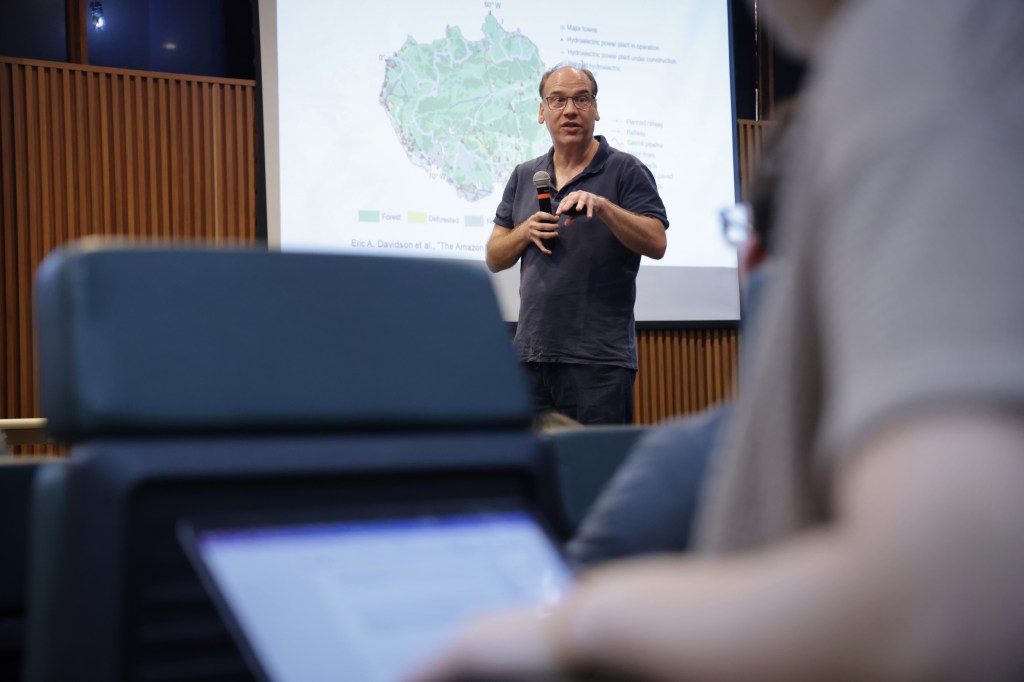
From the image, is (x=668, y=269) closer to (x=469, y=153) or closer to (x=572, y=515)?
(x=469, y=153)

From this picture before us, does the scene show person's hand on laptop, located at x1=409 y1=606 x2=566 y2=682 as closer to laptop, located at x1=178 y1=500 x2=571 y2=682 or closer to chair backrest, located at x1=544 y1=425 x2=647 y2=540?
laptop, located at x1=178 y1=500 x2=571 y2=682

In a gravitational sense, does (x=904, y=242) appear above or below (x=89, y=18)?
below

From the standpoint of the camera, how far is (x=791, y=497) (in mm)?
378

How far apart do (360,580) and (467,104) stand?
3.73 m

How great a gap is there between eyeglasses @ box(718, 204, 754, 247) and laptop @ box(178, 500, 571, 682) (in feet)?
0.88

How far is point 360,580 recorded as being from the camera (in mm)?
749

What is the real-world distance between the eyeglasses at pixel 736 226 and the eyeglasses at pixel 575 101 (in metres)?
2.43

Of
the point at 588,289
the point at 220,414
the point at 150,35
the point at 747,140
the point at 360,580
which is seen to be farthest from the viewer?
the point at 747,140

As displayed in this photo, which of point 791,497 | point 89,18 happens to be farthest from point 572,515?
point 89,18

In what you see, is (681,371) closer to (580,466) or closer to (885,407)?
(580,466)

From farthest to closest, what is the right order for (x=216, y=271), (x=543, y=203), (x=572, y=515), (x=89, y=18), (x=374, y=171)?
1. (x=89, y=18)
2. (x=374, y=171)
3. (x=543, y=203)
4. (x=572, y=515)
5. (x=216, y=271)

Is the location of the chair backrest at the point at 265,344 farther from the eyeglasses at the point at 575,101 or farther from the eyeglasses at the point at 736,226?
the eyeglasses at the point at 575,101

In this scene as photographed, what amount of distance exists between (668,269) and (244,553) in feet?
13.0

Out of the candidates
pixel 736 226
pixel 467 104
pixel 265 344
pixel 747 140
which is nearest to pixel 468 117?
pixel 467 104
